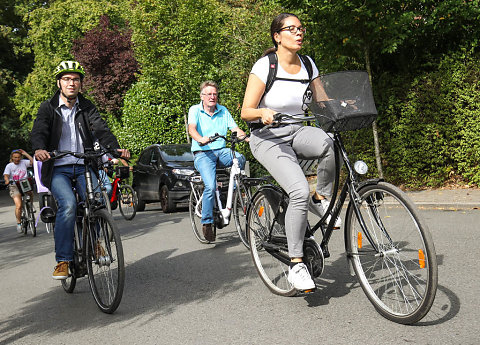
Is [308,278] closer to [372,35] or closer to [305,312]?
[305,312]

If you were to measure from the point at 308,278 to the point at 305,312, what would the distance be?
325 mm

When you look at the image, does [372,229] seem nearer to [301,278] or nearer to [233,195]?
[301,278]

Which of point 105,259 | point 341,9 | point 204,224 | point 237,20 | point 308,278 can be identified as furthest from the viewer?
point 237,20

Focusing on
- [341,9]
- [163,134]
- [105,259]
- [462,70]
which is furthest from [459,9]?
[163,134]

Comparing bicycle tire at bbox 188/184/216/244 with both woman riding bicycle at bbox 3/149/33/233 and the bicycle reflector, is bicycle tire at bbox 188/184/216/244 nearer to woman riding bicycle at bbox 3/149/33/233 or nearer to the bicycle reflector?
the bicycle reflector

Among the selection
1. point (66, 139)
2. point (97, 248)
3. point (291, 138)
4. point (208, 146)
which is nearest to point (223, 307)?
point (97, 248)

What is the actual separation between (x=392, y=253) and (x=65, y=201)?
290 cm

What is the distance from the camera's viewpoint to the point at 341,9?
10.2 m

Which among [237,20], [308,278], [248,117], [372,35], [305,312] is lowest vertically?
[305,312]

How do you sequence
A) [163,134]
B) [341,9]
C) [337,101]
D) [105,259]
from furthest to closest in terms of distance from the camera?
Answer: 1. [163,134]
2. [341,9]
3. [105,259]
4. [337,101]

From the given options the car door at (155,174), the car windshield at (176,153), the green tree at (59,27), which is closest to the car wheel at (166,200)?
the car door at (155,174)

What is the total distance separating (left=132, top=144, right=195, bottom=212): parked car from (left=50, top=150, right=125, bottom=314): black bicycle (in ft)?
23.9

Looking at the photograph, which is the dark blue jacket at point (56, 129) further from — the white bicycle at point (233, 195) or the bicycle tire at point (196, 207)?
the bicycle tire at point (196, 207)

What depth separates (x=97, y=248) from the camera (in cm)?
483
